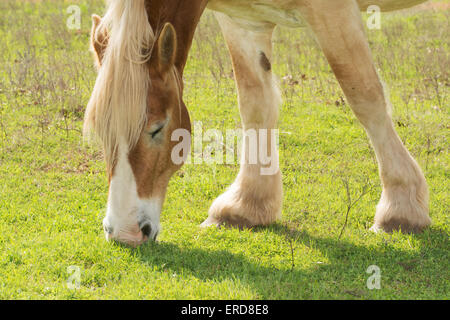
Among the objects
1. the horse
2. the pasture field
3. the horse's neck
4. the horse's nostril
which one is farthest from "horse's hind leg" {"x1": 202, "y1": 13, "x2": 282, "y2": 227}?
the horse's nostril

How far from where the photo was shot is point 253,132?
4.62 m

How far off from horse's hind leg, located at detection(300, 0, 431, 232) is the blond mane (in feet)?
4.09

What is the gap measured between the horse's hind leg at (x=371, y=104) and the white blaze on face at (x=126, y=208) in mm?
1625

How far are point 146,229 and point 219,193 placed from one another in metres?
1.73

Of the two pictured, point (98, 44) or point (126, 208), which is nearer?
point (126, 208)

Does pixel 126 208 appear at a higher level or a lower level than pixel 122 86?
lower

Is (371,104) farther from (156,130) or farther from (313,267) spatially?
(156,130)

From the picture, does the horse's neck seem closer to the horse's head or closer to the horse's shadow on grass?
the horse's head

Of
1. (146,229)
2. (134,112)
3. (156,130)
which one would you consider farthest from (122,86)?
(146,229)

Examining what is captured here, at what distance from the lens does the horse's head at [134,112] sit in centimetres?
328

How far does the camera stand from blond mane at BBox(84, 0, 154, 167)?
3270mm

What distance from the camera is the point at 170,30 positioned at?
335 centimetres

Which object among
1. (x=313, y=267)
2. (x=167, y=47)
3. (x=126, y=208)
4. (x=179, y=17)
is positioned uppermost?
(x=179, y=17)

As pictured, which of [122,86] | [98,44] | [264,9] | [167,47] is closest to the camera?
[122,86]
